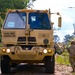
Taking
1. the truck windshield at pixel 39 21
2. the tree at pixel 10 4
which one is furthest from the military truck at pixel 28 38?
the tree at pixel 10 4

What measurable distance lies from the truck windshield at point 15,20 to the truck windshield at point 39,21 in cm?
36

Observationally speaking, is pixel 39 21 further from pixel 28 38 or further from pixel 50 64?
pixel 50 64

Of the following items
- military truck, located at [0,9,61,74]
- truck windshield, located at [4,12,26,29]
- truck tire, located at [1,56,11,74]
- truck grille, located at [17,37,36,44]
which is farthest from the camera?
truck windshield, located at [4,12,26,29]

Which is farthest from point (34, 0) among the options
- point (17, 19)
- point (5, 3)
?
point (17, 19)

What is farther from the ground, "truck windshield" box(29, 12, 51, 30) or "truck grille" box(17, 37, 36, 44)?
"truck windshield" box(29, 12, 51, 30)

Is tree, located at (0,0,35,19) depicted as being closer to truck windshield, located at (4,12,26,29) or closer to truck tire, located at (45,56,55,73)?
truck windshield, located at (4,12,26,29)

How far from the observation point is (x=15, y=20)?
15773mm

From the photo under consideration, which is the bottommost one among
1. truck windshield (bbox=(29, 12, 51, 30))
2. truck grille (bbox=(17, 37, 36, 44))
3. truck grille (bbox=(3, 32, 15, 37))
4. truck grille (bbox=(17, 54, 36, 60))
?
truck grille (bbox=(17, 54, 36, 60))

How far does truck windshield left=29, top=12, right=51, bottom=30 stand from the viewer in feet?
51.2

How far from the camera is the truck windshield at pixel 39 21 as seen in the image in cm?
1560

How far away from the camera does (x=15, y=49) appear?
14844 millimetres

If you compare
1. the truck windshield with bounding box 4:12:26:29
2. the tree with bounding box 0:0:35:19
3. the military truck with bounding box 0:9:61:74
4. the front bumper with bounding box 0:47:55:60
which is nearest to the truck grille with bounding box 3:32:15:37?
the military truck with bounding box 0:9:61:74

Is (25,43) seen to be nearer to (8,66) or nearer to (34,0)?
(8,66)

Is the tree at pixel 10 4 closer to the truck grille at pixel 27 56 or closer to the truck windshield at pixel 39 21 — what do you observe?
the truck windshield at pixel 39 21
